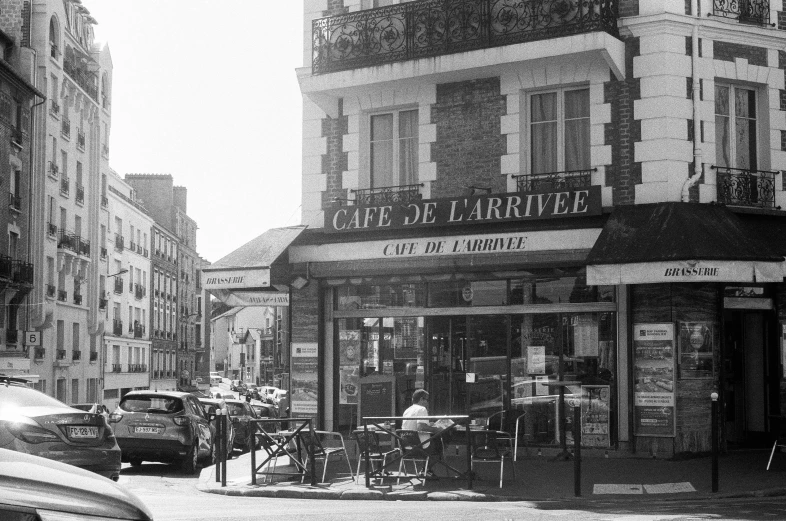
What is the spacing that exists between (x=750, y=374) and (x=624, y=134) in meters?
4.73

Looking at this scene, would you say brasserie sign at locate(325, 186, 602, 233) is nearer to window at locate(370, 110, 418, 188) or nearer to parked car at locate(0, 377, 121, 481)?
window at locate(370, 110, 418, 188)

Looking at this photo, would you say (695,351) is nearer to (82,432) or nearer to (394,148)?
(394,148)

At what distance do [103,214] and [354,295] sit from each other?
141 ft

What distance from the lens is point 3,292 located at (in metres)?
42.7

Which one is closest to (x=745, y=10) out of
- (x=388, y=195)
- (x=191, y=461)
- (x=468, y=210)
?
(x=468, y=210)

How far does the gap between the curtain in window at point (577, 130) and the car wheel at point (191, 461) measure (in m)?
8.15

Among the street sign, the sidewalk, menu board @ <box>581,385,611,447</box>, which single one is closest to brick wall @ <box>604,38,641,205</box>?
menu board @ <box>581,385,611,447</box>

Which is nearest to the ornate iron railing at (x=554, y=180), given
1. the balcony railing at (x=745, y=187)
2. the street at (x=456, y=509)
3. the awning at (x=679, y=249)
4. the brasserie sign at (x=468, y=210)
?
the brasserie sign at (x=468, y=210)

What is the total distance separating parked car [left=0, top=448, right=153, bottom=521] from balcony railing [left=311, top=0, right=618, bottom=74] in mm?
14939

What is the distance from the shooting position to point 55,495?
3.43 meters

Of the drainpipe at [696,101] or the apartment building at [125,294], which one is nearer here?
the drainpipe at [696,101]

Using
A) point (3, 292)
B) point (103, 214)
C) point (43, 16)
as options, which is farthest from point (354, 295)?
point (103, 214)

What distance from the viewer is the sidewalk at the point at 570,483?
13.1 m

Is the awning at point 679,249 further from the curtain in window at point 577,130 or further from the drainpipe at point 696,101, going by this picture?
the curtain in window at point 577,130
